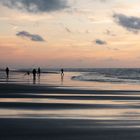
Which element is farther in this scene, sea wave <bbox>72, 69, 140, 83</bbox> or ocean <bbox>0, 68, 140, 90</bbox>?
sea wave <bbox>72, 69, 140, 83</bbox>

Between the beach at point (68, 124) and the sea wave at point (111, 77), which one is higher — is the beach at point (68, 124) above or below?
below

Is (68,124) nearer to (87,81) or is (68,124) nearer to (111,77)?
(87,81)

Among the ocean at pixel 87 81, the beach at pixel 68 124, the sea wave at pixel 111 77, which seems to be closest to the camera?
the beach at pixel 68 124

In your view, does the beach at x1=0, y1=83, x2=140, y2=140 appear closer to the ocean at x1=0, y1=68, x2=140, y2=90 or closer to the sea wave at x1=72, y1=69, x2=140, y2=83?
the ocean at x1=0, y1=68, x2=140, y2=90

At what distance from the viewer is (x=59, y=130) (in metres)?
13.7

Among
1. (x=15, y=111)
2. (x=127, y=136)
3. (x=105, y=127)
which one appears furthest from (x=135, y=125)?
(x=15, y=111)

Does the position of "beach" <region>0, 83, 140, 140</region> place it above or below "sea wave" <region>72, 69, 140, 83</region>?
below

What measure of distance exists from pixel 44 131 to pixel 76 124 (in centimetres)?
189

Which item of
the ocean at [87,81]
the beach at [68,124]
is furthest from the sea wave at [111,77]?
the beach at [68,124]

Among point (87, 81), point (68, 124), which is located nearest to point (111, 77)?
point (87, 81)

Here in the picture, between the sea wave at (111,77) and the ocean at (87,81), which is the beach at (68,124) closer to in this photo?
the ocean at (87,81)

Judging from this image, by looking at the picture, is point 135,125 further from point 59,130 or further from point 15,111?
point 15,111

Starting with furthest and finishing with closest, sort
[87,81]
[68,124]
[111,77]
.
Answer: [111,77]
[87,81]
[68,124]

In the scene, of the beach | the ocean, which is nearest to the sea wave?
the ocean
